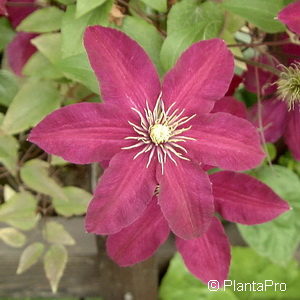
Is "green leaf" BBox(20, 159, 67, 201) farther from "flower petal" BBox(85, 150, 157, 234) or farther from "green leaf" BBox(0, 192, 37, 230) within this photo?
"flower petal" BBox(85, 150, 157, 234)

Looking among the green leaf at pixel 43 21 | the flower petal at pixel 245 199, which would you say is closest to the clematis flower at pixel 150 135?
the flower petal at pixel 245 199

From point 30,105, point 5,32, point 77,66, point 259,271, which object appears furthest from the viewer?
point 259,271

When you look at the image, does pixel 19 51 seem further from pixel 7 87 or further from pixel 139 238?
pixel 139 238

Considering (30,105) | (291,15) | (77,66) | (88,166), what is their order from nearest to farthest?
(291,15)
(77,66)
(30,105)
(88,166)

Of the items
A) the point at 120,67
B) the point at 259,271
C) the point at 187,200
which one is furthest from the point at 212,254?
the point at 259,271

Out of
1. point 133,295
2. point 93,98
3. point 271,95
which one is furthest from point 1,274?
point 271,95

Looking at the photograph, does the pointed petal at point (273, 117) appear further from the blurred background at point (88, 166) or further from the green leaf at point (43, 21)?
the green leaf at point (43, 21)

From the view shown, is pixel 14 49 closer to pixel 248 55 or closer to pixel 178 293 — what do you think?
pixel 248 55
